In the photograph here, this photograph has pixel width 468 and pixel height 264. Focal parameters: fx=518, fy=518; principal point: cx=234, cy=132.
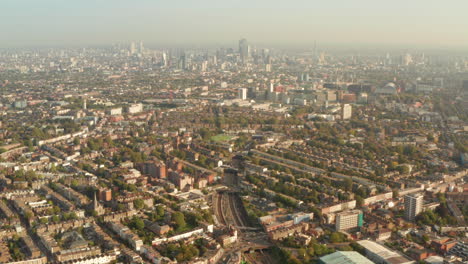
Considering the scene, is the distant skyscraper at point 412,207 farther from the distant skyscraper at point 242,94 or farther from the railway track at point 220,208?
the distant skyscraper at point 242,94

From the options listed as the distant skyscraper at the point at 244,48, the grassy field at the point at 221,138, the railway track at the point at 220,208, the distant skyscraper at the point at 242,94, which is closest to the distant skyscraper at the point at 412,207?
the railway track at the point at 220,208

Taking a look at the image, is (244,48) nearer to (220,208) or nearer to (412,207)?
(220,208)

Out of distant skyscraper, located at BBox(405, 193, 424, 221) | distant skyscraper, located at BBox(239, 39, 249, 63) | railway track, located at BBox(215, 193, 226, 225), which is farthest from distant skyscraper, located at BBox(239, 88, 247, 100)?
distant skyscraper, located at BBox(239, 39, 249, 63)

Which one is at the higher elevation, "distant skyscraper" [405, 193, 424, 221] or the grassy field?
"distant skyscraper" [405, 193, 424, 221]

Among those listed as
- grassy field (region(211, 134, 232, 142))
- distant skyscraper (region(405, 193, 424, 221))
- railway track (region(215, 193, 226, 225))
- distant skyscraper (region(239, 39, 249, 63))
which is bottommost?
railway track (region(215, 193, 226, 225))

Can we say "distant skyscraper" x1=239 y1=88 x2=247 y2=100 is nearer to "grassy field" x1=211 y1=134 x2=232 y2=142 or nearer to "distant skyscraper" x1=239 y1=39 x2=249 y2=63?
"grassy field" x1=211 y1=134 x2=232 y2=142

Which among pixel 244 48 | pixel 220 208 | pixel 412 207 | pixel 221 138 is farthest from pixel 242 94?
pixel 244 48

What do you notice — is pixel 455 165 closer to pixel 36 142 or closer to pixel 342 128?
pixel 342 128

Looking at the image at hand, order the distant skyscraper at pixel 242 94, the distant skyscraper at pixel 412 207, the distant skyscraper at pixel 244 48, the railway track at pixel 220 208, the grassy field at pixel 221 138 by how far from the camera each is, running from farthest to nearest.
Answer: the distant skyscraper at pixel 244 48
the distant skyscraper at pixel 242 94
the grassy field at pixel 221 138
the distant skyscraper at pixel 412 207
the railway track at pixel 220 208
